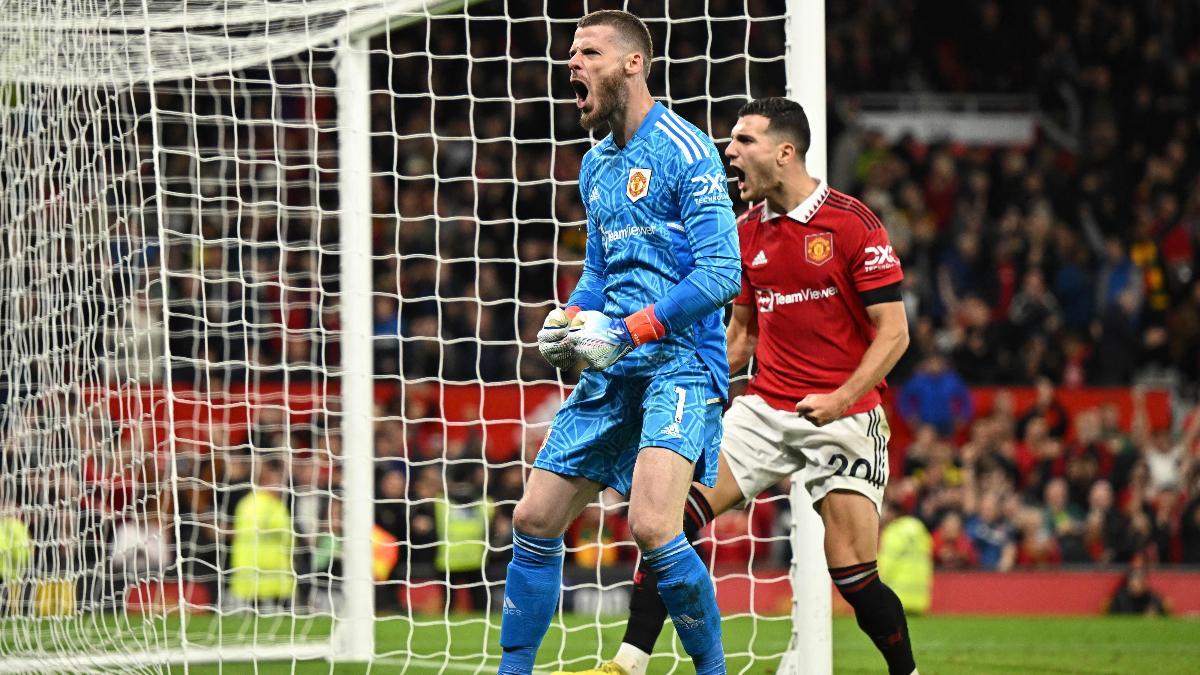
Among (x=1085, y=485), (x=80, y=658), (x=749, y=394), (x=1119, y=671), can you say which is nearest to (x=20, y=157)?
(x=80, y=658)

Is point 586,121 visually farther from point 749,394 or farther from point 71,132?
point 71,132

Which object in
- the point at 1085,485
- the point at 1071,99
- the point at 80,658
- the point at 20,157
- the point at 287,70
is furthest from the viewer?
the point at 1071,99

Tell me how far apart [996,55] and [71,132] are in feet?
44.4

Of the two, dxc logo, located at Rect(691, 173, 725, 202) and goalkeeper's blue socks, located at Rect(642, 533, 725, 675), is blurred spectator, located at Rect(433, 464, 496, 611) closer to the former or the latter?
goalkeeper's blue socks, located at Rect(642, 533, 725, 675)

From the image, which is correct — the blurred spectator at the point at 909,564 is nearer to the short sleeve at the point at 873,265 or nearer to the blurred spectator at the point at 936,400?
the blurred spectator at the point at 936,400

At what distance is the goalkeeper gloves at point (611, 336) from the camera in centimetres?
470

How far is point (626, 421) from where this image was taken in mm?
5059

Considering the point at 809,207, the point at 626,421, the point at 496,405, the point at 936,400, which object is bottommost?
the point at 936,400

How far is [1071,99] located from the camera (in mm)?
18078

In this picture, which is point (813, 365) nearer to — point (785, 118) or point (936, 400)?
point (785, 118)

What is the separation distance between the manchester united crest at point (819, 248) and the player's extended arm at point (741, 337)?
0.43 m

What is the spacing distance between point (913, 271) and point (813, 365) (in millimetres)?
9775

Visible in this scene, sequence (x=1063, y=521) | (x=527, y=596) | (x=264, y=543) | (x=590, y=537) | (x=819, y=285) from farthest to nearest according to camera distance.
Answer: (x=1063, y=521), (x=590, y=537), (x=264, y=543), (x=819, y=285), (x=527, y=596)

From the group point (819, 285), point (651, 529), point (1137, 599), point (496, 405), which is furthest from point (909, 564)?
point (651, 529)
